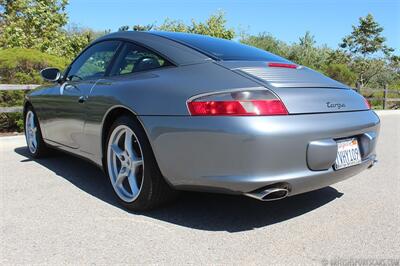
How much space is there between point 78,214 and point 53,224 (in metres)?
0.24

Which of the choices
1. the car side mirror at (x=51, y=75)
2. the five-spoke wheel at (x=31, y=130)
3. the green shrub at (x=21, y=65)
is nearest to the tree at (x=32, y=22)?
the green shrub at (x=21, y=65)

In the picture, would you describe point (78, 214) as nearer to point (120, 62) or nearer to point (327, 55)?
point (120, 62)

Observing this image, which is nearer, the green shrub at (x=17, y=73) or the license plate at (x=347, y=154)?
the license plate at (x=347, y=154)

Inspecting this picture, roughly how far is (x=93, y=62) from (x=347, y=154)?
102 inches

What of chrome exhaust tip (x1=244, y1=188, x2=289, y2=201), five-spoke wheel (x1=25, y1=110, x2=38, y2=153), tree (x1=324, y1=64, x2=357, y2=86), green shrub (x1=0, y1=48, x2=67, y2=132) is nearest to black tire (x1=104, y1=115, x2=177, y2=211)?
chrome exhaust tip (x1=244, y1=188, x2=289, y2=201)

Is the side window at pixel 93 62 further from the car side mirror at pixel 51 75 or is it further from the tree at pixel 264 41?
the tree at pixel 264 41

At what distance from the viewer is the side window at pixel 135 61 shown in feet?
11.0

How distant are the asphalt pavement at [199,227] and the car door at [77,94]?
1.67 ft

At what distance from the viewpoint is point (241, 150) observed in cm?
261

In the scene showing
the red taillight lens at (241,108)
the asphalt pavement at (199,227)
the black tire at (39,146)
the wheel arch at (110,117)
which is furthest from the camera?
the black tire at (39,146)

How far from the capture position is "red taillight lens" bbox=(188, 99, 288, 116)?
8.68 feet

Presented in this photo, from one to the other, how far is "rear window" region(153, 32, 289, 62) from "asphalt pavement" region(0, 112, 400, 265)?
119 centimetres

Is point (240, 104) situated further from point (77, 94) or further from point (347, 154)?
point (77, 94)

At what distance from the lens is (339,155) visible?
9.66 feet
